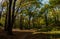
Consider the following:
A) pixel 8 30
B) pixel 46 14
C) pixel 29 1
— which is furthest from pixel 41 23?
pixel 8 30

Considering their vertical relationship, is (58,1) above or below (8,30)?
above

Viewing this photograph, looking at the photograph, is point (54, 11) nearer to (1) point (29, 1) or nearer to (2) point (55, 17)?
(2) point (55, 17)

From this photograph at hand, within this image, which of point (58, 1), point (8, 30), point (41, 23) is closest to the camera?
point (8, 30)

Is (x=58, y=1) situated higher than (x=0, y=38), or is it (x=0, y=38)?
(x=58, y=1)

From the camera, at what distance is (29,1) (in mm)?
36344

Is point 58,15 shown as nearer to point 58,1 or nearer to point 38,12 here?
point 38,12

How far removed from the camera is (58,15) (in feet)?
217

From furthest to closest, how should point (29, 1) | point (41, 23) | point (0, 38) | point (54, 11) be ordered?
1. point (41, 23)
2. point (54, 11)
3. point (29, 1)
4. point (0, 38)

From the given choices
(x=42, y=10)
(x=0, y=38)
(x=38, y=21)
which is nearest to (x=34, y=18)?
(x=38, y=21)

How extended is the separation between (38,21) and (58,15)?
1147cm

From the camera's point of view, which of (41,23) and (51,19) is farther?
(41,23)

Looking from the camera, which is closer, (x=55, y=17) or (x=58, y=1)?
(x=58, y=1)

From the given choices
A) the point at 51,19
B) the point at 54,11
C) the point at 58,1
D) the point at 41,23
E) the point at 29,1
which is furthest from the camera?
the point at 41,23

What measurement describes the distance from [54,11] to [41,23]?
16403mm
